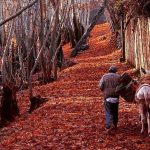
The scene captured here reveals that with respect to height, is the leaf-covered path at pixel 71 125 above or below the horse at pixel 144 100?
below

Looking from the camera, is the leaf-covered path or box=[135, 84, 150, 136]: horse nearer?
box=[135, 84, 150, 136]: horse

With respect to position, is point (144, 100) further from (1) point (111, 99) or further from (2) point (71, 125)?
(2) point (71, 125)

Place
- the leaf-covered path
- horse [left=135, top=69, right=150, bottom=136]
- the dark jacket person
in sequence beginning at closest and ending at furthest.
Answer: horse [left=135, top=69, right=150, bottom=136]
the leaf-covered path
the dark jacket person

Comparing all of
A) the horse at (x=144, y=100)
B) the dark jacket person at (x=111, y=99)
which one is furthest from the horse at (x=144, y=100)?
the dark jacket person at (x=111, y=99)

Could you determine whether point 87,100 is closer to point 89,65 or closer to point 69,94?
point 69,94

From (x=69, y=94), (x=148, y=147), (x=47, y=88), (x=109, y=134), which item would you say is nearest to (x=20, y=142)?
(x=109, y=134)

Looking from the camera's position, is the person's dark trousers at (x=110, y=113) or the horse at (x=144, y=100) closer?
the horse at (x=144, y=100)

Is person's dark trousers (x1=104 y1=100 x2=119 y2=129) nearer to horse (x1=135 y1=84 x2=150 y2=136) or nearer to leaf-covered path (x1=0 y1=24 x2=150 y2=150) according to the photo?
leaf-covered path (x1=0 y1=24 x2=150 y2=150)

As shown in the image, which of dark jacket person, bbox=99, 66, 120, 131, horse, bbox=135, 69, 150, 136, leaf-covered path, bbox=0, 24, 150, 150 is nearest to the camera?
horse, bbox=135, 69, 150, 136

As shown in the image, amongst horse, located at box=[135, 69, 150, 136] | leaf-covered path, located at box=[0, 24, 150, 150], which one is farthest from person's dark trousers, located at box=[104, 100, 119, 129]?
horse, located at box=[135, 69, 150, 136]

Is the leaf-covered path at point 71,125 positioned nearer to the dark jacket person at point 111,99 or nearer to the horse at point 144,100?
the dark jacket person at point 111,99

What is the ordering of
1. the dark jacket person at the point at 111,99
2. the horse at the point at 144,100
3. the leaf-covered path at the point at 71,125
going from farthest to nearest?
the dark jacket person at the point at 111,99
the leaf-covered path at the point at 71,125
the horse at the point at 144,100

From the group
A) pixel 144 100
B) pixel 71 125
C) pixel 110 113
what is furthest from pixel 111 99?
pixel 71 125

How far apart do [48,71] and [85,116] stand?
1121 cm
